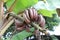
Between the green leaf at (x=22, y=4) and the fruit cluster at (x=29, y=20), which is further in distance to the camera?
the green leaf at (x=22, y=4)

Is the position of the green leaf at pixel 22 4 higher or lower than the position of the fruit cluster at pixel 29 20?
higher

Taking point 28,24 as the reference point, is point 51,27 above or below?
below

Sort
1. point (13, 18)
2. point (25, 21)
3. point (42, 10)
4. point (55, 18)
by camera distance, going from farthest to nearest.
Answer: point (55, 18)
point (42, 10)
point (13, 18)
point (25, 21)

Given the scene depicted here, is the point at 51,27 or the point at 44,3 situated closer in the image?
the point at 44,3

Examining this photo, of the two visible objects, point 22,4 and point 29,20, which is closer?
point 29,20

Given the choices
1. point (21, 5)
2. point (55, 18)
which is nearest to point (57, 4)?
point (21, 5)

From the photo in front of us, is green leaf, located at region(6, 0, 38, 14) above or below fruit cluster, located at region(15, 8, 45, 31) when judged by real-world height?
above

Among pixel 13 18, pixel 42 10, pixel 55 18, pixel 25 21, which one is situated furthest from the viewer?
pixel 55 18

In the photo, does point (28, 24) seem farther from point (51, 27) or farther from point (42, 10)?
point (51, 27)

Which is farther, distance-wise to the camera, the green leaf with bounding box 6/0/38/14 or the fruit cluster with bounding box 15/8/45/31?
the green leaf with bounding box 6/0/38/14
